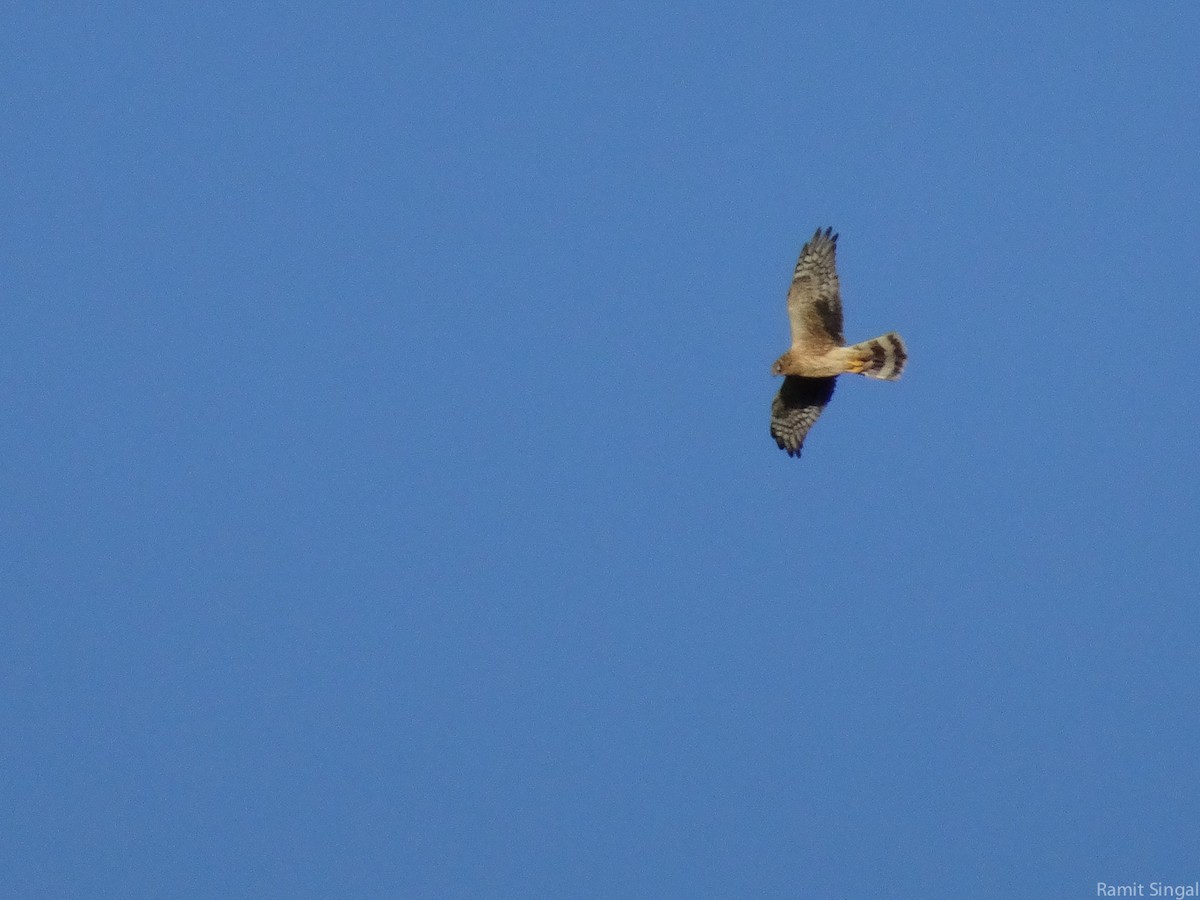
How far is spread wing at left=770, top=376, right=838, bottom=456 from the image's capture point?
24.7 m

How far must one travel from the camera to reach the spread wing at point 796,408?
24.7 meters

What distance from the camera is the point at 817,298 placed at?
2370 centimetres

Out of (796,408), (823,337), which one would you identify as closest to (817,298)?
(823,337)

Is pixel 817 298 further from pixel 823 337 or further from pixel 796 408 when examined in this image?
pixel 796 408

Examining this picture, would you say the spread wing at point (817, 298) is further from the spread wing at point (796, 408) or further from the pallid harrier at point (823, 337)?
the spread wing at point (796, 408)

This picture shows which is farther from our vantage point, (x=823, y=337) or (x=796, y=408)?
(x=796, y=408)

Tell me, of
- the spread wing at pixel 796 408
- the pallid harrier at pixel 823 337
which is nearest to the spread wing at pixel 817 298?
the pallid harrier at pixel 823 337

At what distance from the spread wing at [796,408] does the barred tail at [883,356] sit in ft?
3.48

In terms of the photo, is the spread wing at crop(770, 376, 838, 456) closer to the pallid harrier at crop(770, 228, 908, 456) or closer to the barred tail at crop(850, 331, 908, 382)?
the pallid harrier at crop(770, 228, 908, 456)

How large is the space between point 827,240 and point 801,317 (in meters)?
0.82

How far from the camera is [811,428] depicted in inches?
980

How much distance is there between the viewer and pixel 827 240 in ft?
78.2

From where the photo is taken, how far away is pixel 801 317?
23797mm

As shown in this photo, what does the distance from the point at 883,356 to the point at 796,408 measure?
1.51m
